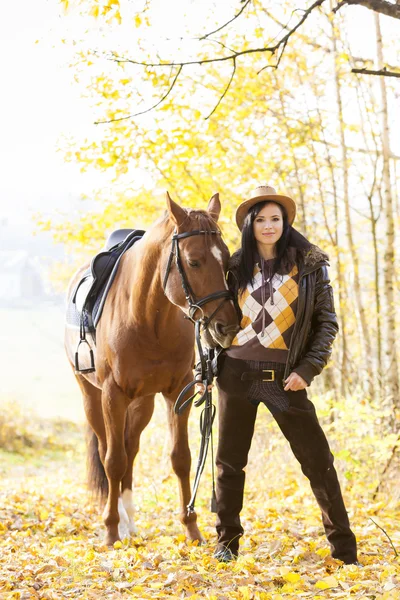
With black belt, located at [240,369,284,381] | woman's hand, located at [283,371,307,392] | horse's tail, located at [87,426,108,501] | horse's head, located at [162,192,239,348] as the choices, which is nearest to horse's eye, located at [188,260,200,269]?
horse's head, located at [162,192,239,348]

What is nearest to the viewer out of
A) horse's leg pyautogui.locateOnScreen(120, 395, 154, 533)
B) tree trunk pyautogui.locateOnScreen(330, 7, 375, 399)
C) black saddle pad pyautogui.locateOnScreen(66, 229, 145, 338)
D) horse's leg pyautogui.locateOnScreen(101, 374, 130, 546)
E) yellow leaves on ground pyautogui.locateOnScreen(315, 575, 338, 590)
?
yellow leaves on ground pyautogui.locateOnScreen(315, 575, 338, 590)

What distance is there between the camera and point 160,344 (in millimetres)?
4113

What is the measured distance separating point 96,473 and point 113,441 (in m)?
1.34

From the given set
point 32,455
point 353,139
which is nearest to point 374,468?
point 353,139

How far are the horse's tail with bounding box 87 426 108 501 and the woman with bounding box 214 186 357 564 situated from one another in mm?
2236

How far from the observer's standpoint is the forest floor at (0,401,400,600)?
301cm

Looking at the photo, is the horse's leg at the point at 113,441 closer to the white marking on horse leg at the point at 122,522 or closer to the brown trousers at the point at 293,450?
the white marking on horse leg at the point at 122,522

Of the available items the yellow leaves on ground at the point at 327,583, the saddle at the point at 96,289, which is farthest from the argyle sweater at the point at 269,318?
the saddle at the point at 96,289

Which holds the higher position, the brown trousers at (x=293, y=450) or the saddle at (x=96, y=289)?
the saddle at (x=96, y=289)

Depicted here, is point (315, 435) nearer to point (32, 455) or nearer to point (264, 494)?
point (264, 494)

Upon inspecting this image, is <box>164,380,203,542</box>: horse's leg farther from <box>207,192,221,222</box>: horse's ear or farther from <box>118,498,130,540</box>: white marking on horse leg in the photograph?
<box>207,192,221,222</box>: horse's ear

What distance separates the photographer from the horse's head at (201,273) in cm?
328

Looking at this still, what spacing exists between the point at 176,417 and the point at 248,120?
13.2 ft

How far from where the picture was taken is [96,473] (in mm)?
5566
